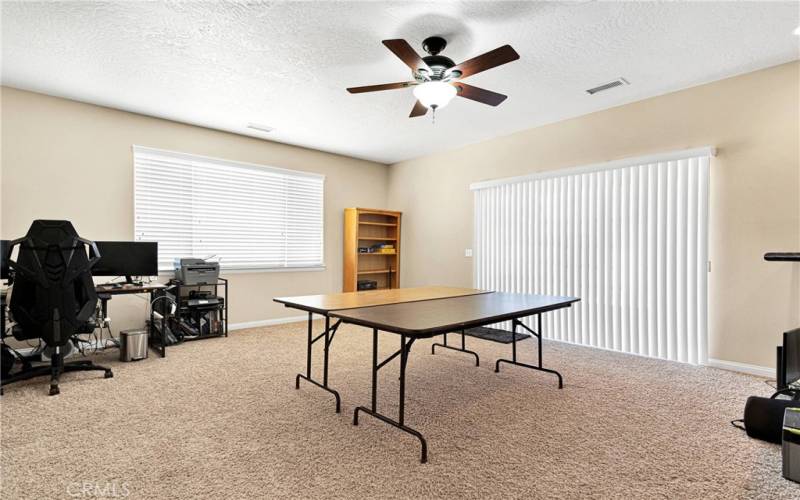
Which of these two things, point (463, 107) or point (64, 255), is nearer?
point (64, 255)

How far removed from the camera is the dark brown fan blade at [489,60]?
2.34 m

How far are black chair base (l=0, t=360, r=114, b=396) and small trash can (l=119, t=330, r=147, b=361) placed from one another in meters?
0.37

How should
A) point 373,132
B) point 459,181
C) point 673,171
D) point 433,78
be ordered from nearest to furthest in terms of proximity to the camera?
1. point 433,78
2. point 673,171
3. point 373,132
4. point 459,181

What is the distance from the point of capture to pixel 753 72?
3.50 metres

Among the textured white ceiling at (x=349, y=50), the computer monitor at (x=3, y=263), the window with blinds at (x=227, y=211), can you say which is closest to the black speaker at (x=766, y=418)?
the textured white ceiling at (x=349, y=50)

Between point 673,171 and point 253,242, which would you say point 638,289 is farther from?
point 253,242

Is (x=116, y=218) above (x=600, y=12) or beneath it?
beneath

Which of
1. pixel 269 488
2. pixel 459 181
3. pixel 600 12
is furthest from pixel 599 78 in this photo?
pixel 269 488

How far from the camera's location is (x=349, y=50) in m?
3.13

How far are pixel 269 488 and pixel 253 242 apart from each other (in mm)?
4277

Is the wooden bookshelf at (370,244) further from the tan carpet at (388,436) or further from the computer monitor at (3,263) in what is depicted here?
the computer monitor at (3,263)

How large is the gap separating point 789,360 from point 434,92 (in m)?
2.76

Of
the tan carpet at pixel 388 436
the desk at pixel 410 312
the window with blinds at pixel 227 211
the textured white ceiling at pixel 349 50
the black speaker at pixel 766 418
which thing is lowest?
the tan carpet at pixel 388 436

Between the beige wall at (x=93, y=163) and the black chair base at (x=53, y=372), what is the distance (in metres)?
1.25
